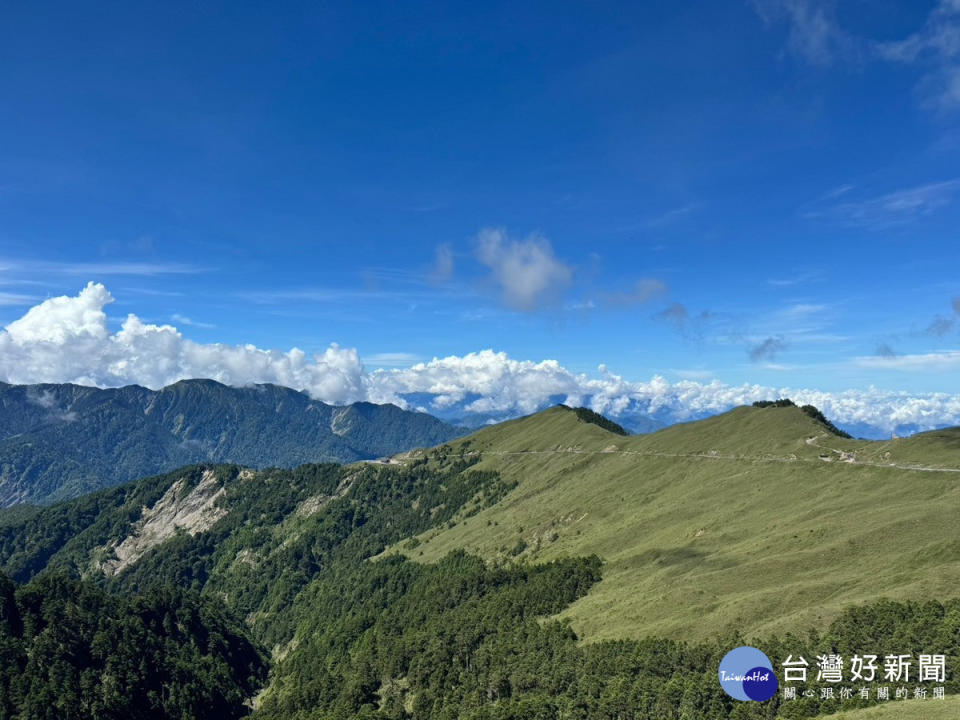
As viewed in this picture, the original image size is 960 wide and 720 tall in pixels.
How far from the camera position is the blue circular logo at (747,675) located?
332 ft

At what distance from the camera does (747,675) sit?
346 feet

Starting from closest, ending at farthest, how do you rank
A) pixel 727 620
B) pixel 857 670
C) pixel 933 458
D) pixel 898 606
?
pixel 857 670 < pixel 898 606 < pixel 727 620 < pixel 933 458

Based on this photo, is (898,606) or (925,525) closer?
(898,606)

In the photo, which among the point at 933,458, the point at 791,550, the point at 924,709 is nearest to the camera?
the point at 924,709

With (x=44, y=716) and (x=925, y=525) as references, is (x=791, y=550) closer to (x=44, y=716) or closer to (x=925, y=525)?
(x=925, y=525)

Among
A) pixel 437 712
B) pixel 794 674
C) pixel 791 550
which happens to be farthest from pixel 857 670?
pixel 437 712

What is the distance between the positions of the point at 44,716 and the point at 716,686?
746 ft

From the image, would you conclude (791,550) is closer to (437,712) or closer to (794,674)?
(794,674)

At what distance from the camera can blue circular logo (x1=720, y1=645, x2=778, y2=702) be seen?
101188mm

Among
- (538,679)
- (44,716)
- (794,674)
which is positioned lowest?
(44,716)

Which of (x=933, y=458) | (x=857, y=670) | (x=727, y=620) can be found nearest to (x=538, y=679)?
(x=727, y=620)

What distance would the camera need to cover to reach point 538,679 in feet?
511

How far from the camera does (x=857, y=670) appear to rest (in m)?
97.5

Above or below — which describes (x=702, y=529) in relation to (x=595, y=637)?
above
